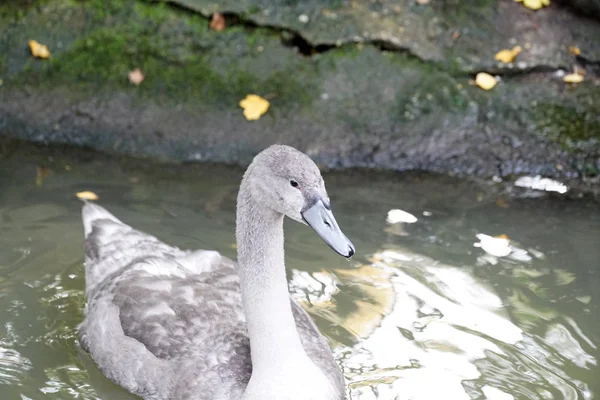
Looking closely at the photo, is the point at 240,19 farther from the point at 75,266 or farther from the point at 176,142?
the point at 75,266

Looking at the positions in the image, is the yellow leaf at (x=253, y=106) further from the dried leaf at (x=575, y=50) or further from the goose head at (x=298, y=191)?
the goose head at (x=298, y=191)

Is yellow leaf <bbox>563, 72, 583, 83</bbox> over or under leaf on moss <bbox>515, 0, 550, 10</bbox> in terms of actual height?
under

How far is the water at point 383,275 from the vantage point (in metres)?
4.92

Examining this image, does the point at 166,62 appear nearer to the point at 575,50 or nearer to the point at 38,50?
the point at 38,50

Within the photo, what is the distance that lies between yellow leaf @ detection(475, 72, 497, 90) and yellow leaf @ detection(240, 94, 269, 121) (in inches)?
75.2

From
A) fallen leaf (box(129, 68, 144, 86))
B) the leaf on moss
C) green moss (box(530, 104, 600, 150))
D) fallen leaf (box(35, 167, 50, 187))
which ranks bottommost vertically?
fallen leaf (box(35, 167, 50, 187))

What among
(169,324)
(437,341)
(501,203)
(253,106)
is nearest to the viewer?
(169,324)

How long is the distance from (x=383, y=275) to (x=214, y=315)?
1.59 meters

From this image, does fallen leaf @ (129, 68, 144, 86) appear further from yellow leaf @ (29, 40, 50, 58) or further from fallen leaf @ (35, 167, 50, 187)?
fallen leaf @ (35, 167, 50, 187)

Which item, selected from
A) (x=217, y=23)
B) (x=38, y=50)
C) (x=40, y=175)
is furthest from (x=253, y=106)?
(x=38, y=50)

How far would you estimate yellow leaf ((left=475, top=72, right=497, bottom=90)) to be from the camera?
24.9 feet

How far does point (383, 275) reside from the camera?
19.3 feet

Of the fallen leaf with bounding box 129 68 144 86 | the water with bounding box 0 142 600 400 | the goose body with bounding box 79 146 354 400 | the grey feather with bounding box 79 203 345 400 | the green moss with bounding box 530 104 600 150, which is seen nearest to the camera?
the goose body with bounding box 79 146 354 400

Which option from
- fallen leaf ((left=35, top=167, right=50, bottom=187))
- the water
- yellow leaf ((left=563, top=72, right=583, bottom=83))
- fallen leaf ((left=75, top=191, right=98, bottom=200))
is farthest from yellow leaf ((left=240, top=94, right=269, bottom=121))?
yellow leaf ((left=563, top=72, right=583, bottom=83))
